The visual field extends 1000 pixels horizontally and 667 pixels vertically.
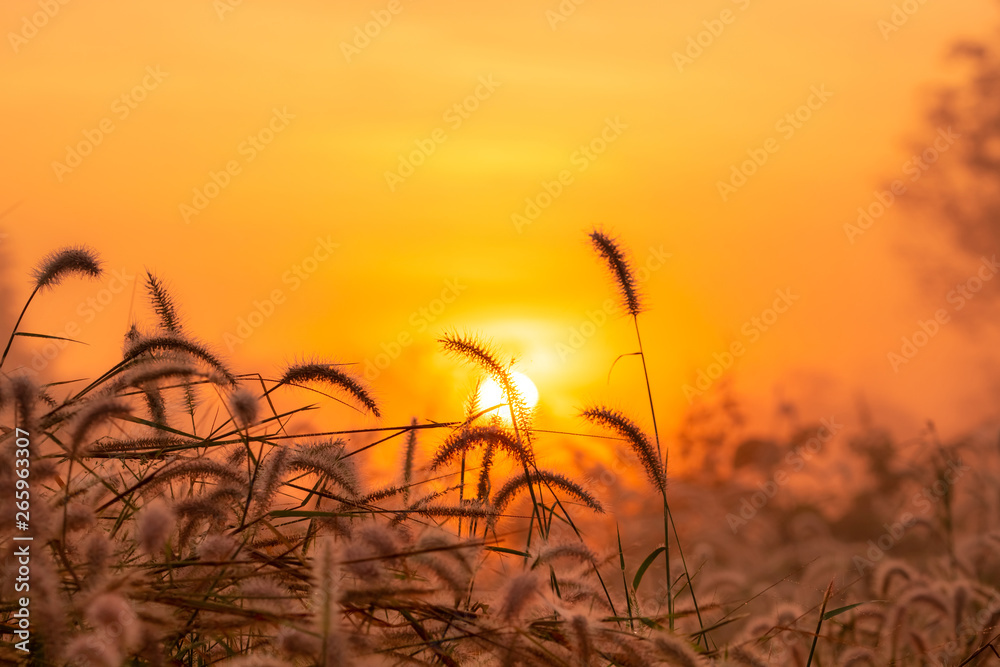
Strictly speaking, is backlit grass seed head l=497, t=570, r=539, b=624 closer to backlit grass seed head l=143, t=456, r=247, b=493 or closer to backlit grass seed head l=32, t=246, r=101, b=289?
backlit grass seed head l=143, t=456, r=247, b=493

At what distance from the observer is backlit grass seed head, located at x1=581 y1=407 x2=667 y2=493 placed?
7.63ft

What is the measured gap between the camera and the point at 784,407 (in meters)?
8.53

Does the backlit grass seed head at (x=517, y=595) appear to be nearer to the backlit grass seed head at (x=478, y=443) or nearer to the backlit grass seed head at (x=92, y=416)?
the backlit grass seed head at (x=478, y=443)

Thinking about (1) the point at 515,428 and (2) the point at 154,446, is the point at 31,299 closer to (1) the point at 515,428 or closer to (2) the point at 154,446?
(2) the point at 154,446

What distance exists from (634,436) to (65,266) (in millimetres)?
1521

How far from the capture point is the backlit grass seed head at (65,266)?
248 cm

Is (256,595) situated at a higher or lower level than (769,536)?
lower

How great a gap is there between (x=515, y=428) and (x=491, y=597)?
15.8 inches

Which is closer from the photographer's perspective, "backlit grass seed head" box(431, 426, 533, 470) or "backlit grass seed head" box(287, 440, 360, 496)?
"backlit grass seed head" box(287, 440, 360, 496)

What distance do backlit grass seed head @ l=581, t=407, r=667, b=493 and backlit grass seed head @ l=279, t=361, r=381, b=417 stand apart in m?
0.52

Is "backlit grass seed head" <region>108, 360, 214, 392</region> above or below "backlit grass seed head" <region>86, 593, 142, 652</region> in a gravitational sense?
above

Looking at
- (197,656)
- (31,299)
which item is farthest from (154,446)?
(31,299)

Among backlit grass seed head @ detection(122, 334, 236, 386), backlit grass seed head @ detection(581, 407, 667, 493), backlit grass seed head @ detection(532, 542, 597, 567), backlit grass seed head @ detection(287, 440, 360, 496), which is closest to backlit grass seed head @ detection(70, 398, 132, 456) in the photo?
backlit grass seed head @ detection(287, 440, 360, 496)

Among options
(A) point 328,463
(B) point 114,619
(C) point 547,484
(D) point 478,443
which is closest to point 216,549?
(A) point 328,463
